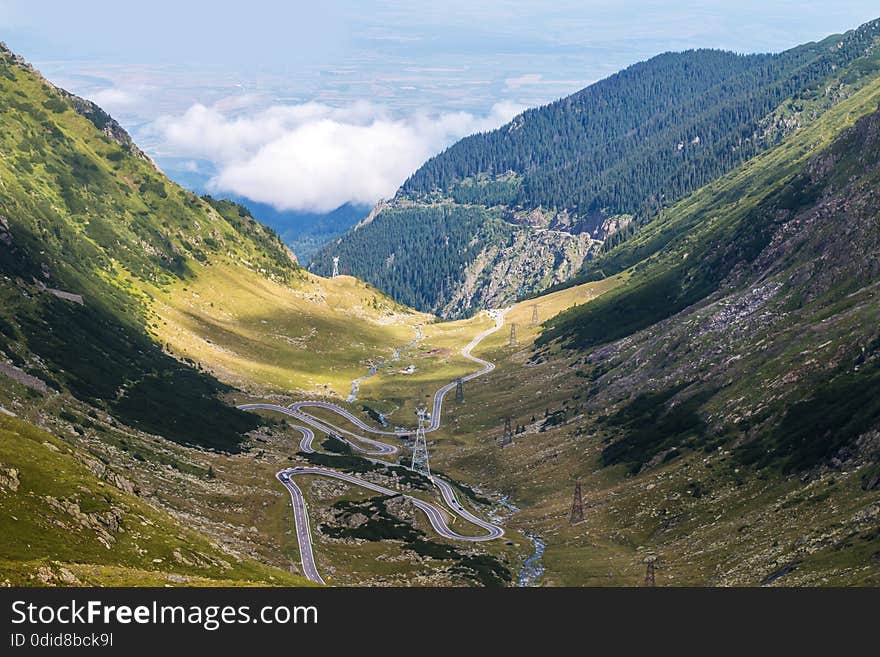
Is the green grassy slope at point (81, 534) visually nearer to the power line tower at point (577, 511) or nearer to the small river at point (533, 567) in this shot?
the small river at point (533, 567)

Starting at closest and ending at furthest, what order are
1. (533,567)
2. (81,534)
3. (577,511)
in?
(81,534)
(533,567)
(577,511)

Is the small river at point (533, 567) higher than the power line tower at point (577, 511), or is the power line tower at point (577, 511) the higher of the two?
the power line tower at point (577, 511)

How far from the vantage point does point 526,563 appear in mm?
164750

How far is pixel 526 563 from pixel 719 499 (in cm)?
3308

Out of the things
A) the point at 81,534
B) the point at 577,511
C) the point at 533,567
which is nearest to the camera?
the point at 81,534

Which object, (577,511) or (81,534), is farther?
(577,511)

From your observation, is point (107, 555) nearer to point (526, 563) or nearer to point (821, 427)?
point (526, 563)

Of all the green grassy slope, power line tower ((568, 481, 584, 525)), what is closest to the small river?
power line tower ((568, 481, 584, 525))

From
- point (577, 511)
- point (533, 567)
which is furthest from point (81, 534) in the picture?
point (577, 511)

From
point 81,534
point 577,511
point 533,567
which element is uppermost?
point 577,511

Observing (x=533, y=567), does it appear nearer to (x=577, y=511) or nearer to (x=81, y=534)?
(x=577, y=511)

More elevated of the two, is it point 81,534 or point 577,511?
point 577,511

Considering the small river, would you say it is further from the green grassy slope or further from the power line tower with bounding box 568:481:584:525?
the green grassy slope

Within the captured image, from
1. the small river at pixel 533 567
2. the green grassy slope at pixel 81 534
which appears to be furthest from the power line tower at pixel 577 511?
the green grassy slope at pixel 81 534
